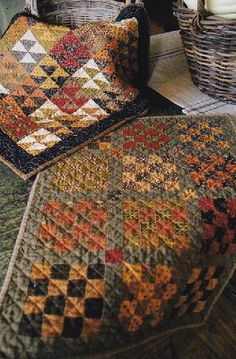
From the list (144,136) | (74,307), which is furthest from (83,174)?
(74,307)

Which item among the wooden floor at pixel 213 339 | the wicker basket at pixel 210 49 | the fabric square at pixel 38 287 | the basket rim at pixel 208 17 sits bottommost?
the wooden floor at pixel 213 339

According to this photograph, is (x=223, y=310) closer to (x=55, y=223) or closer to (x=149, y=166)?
(x=149, y=166)

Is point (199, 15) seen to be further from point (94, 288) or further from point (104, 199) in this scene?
point (94, 288)

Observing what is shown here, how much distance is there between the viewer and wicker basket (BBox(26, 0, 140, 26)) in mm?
1275

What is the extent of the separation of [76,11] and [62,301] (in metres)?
1.03

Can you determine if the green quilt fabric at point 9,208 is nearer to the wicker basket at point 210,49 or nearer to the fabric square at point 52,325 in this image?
the fabric square at point 52,325

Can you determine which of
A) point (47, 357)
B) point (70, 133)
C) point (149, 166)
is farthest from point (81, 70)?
point (47, 357)

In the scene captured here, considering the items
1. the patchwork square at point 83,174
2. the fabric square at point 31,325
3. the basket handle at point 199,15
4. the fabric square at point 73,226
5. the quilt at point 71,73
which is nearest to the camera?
the fabric square at point 31,325

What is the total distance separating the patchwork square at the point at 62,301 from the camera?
0.63 m

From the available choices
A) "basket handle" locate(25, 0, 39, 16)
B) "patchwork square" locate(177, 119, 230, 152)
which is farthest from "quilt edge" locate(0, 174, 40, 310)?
"basket handle" locate(25, 0, 39, 16)

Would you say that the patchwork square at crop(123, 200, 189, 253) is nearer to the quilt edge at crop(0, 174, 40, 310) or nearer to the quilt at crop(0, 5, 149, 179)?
the quilt edge at crop(0, 174, 40, 310)

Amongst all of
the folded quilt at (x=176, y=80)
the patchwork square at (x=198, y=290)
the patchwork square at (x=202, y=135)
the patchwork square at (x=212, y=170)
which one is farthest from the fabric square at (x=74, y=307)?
the folded quilt at (x=176, y=80)

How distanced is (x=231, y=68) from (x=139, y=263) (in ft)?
1.99

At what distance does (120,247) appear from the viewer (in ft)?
2.35
